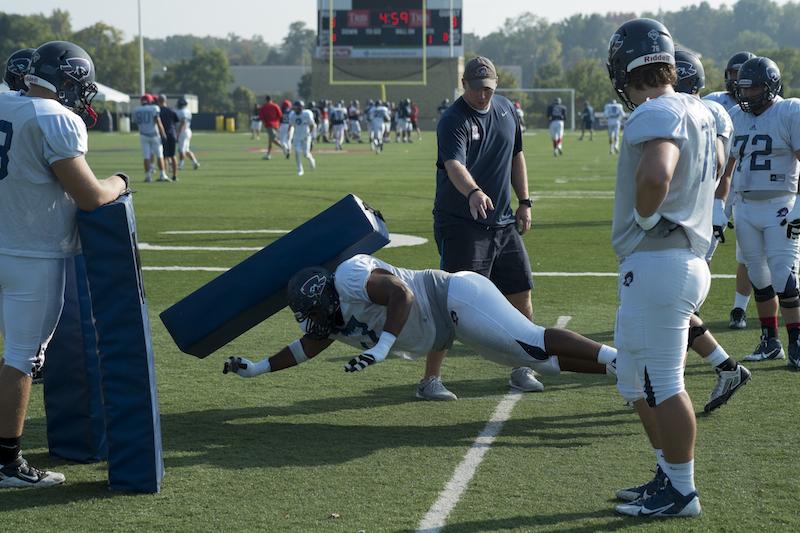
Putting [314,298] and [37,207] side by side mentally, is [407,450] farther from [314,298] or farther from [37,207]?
[37,207]

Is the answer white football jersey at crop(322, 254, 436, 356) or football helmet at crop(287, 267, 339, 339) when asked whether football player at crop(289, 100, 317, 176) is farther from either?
football helmet at crop(287, 267, 339, 339)

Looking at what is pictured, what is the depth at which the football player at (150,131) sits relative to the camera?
22.5 metres

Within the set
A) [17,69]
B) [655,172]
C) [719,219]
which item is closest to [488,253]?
[719,219]

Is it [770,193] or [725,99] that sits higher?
[725,99]

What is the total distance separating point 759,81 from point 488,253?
7.07 feet

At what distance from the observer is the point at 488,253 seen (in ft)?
21.7

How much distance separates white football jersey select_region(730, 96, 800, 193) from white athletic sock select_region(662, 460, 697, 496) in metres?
3.41

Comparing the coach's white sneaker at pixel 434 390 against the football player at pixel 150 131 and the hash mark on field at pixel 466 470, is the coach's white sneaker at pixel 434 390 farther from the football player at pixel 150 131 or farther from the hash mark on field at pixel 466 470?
the football player at pixel 150 131

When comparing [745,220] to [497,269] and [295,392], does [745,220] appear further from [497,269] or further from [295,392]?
[295,392]

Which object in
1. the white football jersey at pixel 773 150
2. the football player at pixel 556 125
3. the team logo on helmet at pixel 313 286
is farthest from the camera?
the football player at pixel 556 125

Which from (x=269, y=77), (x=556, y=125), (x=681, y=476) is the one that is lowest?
(x=681, y=476)


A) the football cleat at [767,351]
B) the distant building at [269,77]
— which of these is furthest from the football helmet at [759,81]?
the distant building at [269,77]

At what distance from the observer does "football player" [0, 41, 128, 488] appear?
15.5 ft

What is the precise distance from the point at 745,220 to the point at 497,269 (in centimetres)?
185
